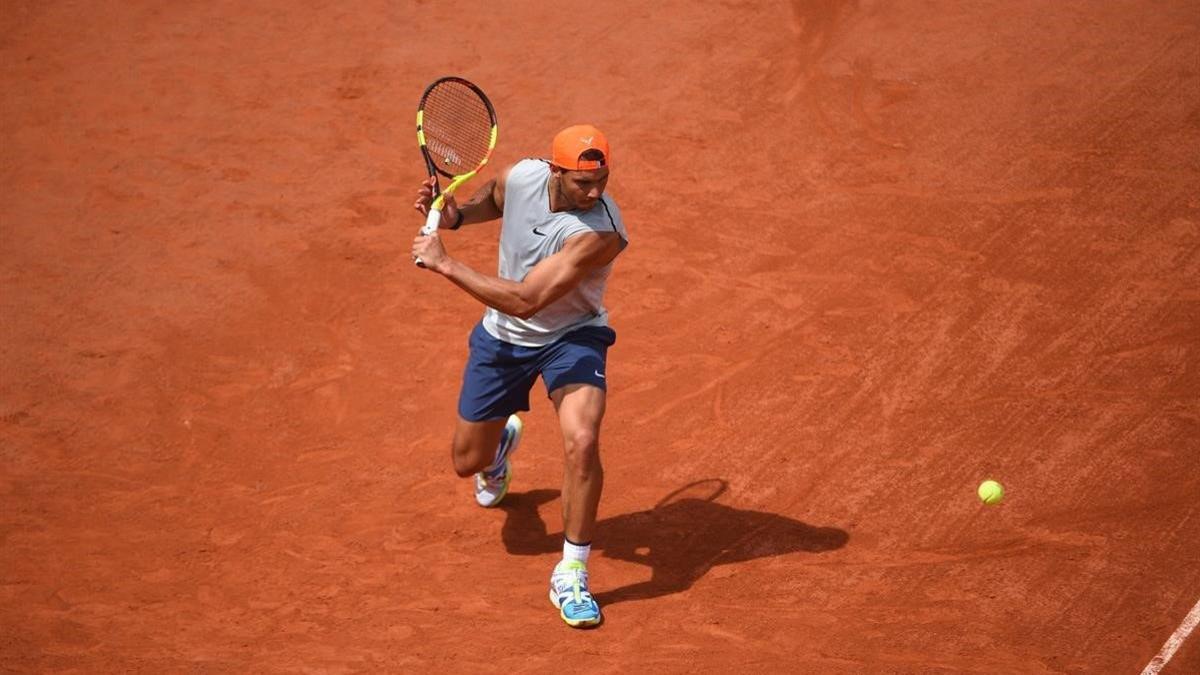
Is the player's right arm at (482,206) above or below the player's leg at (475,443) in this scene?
above

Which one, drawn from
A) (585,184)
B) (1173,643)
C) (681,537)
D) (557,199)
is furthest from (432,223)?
(1173,643)

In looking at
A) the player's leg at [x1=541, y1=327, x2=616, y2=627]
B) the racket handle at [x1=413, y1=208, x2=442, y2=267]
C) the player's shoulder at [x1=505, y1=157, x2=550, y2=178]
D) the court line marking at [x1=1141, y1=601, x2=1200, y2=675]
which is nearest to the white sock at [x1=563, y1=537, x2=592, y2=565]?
the player's leg at [x1=541, y1=327, x2=616, y2=627]

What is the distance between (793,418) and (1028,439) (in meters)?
1.50

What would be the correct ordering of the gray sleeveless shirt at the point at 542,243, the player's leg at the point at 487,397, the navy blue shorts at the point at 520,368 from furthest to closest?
the player's leg at the point at 487,397 < the navy blue shorts at the point at 520,368 < the gray sleeveless shirt at the point at 542,243

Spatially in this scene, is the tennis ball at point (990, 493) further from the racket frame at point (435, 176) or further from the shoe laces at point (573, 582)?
the racket frame at point (435, 176)

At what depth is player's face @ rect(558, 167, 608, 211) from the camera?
689cm

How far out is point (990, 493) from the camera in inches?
317

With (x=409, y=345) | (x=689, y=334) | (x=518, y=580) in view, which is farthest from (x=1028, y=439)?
(x=409, y=345)

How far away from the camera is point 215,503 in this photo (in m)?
8.18

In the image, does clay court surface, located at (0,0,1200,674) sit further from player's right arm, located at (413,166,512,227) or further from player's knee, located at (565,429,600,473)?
player's right arm, located at (413,166,512,227)

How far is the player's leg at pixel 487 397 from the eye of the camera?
7.43m

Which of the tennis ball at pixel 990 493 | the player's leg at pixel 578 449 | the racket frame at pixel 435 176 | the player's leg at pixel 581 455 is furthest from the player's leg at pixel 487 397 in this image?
the tennis ball at pixel 990 493

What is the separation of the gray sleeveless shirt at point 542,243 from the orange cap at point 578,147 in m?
0.28

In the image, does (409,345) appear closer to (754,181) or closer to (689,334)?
(689,334)
